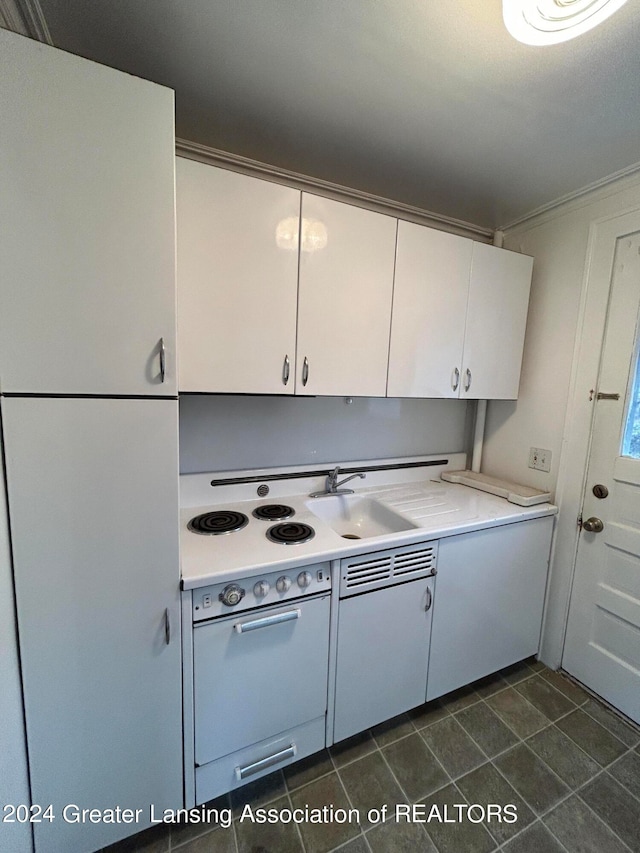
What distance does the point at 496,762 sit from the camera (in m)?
1.40

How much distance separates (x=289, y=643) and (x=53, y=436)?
0.99m

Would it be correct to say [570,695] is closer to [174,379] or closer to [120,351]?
[174,379]

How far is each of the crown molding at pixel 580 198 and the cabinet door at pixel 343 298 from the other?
3.31 feet

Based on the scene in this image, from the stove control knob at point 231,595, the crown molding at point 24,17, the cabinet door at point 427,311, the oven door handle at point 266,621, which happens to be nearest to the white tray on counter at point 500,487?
the cabinet door at point 427,311

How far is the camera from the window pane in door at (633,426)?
155 centimetres

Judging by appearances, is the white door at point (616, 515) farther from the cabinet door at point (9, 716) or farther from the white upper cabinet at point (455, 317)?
the cabinet door at point (9, 716)

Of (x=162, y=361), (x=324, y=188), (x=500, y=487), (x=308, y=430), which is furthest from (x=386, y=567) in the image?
(x=324, y=188)

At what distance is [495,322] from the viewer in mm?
1816

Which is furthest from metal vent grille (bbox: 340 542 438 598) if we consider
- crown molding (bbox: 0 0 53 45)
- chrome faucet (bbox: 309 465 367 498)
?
crown molding (bbox: 0 0 53 45)

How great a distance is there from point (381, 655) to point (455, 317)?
1.56m

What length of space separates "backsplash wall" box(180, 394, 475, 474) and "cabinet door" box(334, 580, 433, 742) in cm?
76

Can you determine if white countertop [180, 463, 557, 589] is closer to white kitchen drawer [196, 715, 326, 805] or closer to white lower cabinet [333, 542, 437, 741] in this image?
white lower cabinet [333, 542, 437, 741]

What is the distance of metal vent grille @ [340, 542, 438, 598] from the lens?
129cm

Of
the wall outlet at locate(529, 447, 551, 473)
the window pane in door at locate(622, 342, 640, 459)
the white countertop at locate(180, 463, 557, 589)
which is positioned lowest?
the white countertop at locate(180, 463, 557, 589)
